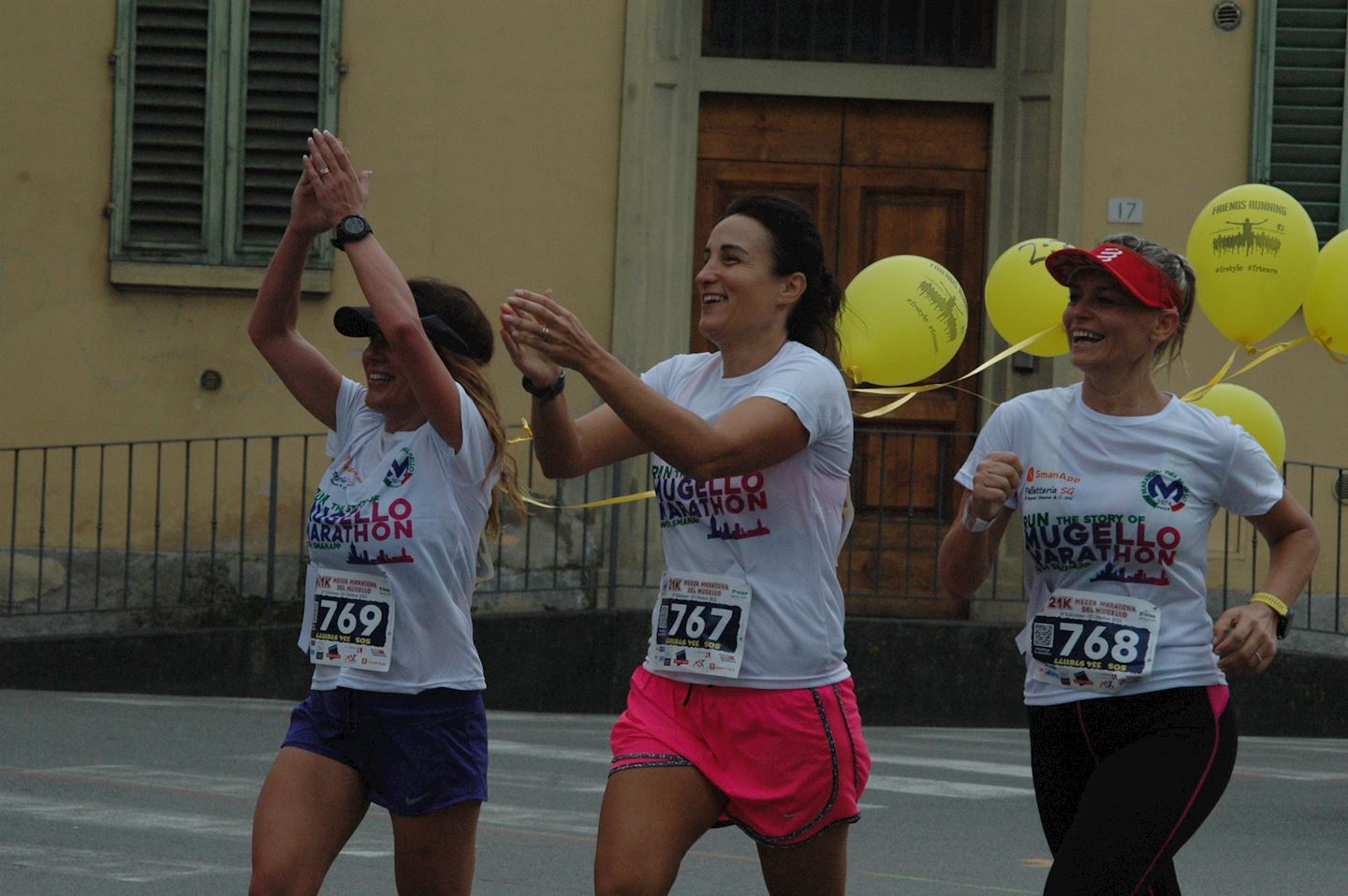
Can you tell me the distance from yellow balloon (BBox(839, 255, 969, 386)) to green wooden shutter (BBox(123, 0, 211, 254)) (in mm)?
7086

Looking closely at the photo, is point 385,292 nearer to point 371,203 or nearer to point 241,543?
point 241,543

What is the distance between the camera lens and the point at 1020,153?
1337cm

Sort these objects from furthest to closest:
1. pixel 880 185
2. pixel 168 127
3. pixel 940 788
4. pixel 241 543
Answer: pixel 880 185
pixel 168 127
pixel 241 543
pixel 940 788

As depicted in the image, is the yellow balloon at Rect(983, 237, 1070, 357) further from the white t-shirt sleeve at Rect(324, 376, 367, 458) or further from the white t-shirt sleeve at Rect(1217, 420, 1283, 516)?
the white t-shirt sleeve at Rect(324, 376, 367, 458)

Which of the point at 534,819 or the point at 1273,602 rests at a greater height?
the point at 1273,602

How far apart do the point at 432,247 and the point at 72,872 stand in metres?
7.35

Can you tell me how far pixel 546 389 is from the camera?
4059mm

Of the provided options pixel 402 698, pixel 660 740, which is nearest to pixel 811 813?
pixel 660 740

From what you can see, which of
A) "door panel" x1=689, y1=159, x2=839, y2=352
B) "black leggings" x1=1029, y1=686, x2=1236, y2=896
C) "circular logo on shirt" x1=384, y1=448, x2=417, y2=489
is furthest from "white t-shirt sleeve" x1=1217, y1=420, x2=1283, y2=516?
"door panel" x1=689, y1=159, x2=839, y2=352

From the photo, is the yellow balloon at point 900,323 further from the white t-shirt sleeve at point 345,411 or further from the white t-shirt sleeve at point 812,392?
the white t-shirt sleeve at point 812,392

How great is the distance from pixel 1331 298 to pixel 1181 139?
6.64m

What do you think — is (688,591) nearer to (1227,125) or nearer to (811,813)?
(811,813)

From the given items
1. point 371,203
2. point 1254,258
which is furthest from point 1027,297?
point 371,203

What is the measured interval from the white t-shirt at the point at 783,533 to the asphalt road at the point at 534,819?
2.16 m
